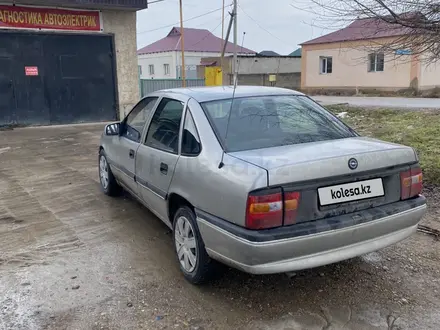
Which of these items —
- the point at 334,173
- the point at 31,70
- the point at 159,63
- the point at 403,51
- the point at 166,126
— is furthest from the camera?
the point at 159,63

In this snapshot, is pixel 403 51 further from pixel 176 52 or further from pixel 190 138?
pixel 176 52

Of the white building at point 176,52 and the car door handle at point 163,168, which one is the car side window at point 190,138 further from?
the white building at point 176,52

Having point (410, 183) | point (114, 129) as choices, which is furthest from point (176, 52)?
point (410, 183)

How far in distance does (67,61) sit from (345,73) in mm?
22882

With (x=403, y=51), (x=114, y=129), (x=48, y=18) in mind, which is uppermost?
(x=48, y=18)

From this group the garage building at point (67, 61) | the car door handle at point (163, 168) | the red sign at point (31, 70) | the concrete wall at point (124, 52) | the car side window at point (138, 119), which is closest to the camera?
the car door handle at point (163, 168)

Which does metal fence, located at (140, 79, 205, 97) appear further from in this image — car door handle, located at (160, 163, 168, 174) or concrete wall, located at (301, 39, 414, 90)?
car door handle, located at (160, 163, 168, 174)

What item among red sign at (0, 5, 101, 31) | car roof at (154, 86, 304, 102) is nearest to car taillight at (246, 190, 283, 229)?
car roof at (154, 86, 304, 102)

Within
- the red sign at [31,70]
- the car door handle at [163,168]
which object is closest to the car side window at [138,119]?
the car door handle at [163,168]

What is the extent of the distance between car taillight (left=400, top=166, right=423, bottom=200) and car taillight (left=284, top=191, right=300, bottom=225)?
96 centimetres

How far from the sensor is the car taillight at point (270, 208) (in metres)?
2.62

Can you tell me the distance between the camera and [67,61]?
13180 millimetres

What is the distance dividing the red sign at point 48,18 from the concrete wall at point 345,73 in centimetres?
1674

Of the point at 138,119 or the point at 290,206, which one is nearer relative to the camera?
the point at 290,206
